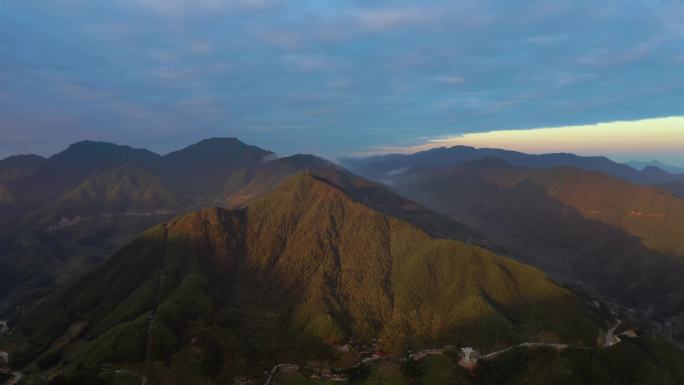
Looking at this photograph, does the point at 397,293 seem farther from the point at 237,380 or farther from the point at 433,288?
the point at 237,380

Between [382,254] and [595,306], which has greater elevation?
[382,254]

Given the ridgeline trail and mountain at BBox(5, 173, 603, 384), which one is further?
mountain at BBox(5, 173, 603, 384)

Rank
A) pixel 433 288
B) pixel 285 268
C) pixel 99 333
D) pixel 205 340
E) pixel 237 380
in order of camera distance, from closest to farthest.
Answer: pixel 237 380
pixel 205 340
pixel 99 333
pixel 433 288
pixel 285 268

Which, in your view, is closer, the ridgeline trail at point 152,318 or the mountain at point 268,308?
the ridgeline trail at point 152,318

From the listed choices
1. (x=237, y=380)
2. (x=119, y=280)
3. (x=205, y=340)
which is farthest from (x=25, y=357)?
(x=237, y=380)

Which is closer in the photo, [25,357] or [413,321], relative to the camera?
[25,357]

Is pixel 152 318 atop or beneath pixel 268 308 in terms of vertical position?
atop

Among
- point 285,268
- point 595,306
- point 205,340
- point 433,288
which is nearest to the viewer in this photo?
point 205,340

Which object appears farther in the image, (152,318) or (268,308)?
(268,308)
